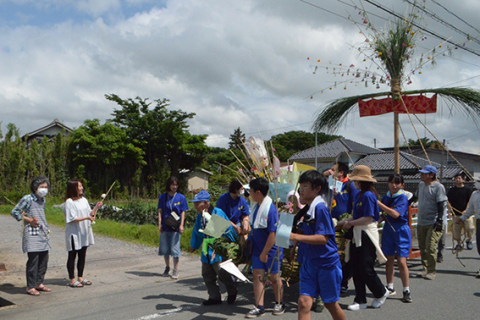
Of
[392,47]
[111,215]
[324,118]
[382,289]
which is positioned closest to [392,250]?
[382,289]

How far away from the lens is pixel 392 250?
5605 mm

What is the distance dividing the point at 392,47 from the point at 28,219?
668 centimetres

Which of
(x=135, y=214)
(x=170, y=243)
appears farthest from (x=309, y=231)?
(x=135, y=214)

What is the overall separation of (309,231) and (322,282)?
1.50ft

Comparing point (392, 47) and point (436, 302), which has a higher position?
point (392, 47)

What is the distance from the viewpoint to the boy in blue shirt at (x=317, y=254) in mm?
3504

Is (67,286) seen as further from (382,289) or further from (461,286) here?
(461,286)

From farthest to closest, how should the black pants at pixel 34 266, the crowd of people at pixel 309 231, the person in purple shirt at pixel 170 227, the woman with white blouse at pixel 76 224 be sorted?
the person in purple shirt at pixel 170 227 → the woman with white blouse at pixel 76 224 → the black pants at pixel 34 266 → the crowd of people at pixel 309 231

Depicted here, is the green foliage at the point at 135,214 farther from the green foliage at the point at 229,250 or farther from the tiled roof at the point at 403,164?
the tiled roof at the point at 403,164

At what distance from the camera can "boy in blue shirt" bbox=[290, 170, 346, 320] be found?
3.50 m

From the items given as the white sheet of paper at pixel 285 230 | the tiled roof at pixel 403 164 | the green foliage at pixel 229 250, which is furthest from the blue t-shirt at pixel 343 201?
the tiled roof at pixel 403 164

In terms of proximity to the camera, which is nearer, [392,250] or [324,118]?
[392,250]

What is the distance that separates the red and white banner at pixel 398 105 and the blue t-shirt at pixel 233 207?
3.40 m

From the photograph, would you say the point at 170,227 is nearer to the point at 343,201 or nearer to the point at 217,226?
the point at 217,226
